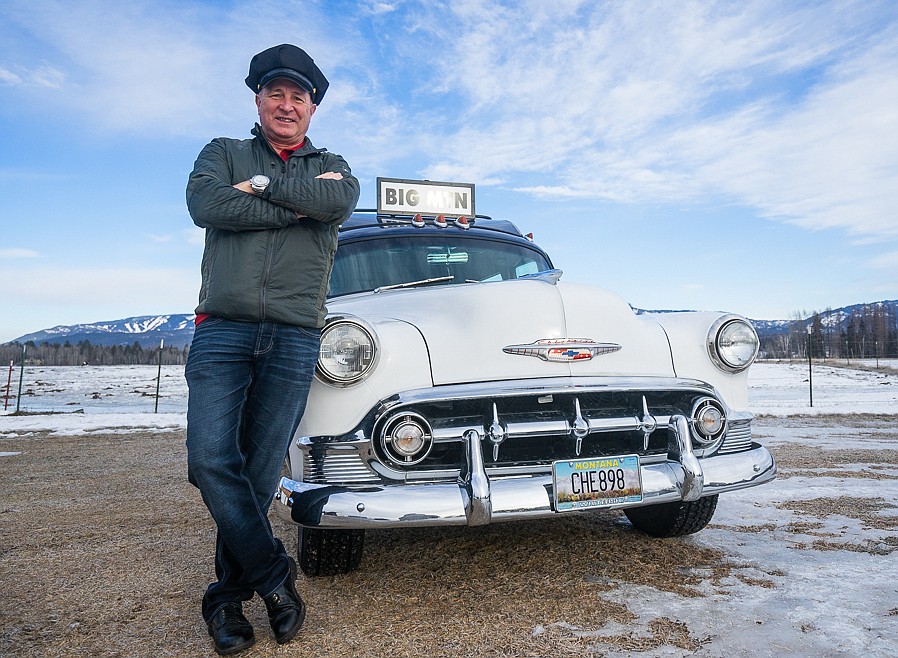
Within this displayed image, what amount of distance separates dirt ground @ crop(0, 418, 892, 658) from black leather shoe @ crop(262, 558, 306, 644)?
5 cm

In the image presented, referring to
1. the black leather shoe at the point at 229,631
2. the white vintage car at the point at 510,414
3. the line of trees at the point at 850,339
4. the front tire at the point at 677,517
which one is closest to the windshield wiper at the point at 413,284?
the white vintage car at the point at 510,414

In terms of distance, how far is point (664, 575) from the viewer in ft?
9.49

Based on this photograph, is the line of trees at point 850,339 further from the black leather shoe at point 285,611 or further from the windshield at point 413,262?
the black leather shoe at point 285,611

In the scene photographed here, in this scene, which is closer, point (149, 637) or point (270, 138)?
point (149, 637)

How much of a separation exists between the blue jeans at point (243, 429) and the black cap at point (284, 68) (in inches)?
36.1

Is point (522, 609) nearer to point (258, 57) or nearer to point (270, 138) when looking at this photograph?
point (270, 138)

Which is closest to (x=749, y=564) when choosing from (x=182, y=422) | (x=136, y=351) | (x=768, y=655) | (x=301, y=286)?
(x=768, y=655)

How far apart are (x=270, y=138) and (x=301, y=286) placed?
2.07 ft

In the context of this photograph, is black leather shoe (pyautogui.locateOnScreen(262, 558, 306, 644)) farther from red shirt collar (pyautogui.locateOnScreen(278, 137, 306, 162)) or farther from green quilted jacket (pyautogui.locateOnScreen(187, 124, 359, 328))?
red shirt collar (pyautogui.locateOnScreen(278, 137, 306, 162))

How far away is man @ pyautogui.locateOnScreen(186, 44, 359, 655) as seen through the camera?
7.20ft

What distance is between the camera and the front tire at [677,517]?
3346mm

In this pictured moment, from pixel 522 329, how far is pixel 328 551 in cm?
128

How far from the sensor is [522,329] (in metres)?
2.82

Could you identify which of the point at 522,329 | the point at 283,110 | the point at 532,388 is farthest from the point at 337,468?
the point at 283,110
